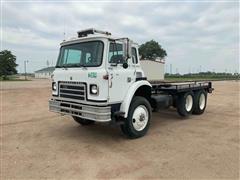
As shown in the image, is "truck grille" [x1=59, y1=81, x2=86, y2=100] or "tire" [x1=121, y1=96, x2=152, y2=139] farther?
"tire" [x1=121, y1=96, x2=152, y2=139]

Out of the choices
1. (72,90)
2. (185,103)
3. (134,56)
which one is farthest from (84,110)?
(185,103)

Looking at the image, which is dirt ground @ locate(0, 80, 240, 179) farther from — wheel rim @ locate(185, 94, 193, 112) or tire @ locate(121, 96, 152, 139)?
wheel rim @ locate(185, 94, 193, 112)

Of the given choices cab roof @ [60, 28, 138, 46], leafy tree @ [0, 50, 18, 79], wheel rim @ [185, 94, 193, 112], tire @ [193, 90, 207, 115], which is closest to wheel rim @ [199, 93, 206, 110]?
Answer: tire @ [193, 90, 207, 115]

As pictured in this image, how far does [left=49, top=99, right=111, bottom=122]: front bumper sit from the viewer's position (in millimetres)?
5082

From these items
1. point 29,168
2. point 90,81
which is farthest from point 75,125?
point 29,168

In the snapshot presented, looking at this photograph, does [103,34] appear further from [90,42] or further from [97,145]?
[97,145]

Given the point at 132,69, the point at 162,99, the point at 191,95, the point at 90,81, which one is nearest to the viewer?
the point at 90,81

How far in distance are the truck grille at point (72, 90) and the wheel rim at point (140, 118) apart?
1.45 meters

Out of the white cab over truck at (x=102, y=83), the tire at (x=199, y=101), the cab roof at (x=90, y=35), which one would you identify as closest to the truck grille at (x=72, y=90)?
the white cab over truck at (x=102, y=83)

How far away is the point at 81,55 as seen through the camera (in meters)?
5.76

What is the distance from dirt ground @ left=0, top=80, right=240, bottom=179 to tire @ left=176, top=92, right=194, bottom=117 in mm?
393

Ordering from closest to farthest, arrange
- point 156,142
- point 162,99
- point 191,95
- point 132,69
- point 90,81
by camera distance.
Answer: point 90,81 → point 156,142 → point 132,69 → point 162,99 → point 191,95

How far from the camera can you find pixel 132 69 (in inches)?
241

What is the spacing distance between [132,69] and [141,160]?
97.6 inches
